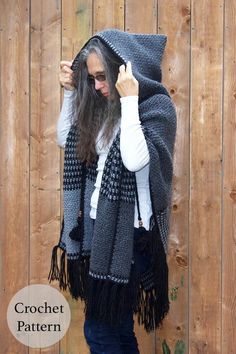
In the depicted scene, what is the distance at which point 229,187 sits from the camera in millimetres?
2576

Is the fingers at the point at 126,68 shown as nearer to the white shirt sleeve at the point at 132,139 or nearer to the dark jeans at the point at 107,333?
the white shirt sleeve at the point at 132,139

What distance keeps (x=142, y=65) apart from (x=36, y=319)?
1404 mm

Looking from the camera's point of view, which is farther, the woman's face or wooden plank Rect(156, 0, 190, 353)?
wooden plank Rect(156, 0, 190, 353)

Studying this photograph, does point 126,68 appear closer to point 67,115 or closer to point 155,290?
point 67,115

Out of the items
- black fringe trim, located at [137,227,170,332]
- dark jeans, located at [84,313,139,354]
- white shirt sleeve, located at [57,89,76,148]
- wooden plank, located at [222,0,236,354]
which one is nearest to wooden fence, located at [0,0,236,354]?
wooden plank, located at [222,0,236,354]

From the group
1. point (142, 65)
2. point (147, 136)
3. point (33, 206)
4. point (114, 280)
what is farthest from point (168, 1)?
point (114, 280)

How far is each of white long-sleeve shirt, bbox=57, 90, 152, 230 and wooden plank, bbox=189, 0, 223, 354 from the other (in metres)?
0.58

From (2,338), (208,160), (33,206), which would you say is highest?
(208,160)

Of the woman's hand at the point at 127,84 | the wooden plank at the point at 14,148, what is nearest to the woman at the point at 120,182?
the woman's hand at the point at 127,84

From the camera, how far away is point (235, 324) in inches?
104

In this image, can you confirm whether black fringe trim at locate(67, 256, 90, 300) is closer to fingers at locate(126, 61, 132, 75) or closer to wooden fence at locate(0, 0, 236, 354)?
wooden fence at locate(0, 0, 236, 354)

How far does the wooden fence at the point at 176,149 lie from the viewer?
2568 millimetres

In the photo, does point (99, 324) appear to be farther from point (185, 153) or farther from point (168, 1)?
point (168, 1)

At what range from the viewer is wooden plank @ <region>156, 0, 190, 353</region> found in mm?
2582
